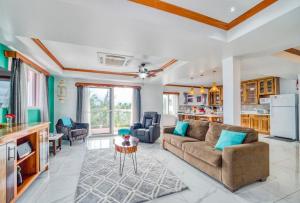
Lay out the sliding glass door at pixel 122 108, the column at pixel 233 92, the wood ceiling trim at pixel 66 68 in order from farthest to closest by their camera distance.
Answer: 1. the sliding glass door at pixel 122 108
2. the column at pixel 233 92
3. the wood ceiling trim at pixel 66 68

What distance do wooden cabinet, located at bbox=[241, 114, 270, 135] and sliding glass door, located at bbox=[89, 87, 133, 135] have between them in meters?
5.39

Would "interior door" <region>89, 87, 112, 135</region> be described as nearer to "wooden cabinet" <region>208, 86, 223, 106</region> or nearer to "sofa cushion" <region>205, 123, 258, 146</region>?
"sofa cushion" <region>205, 123, 258, 146</region>

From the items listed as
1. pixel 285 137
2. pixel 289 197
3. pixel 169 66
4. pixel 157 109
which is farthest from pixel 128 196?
pixel 285 137

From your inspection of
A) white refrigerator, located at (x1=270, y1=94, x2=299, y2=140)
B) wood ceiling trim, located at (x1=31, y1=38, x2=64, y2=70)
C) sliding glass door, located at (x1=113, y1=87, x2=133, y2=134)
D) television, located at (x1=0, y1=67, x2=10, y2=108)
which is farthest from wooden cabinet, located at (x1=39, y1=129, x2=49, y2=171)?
white refrigerator, located at (x1=270, y1=94, x2=299, y2=140)

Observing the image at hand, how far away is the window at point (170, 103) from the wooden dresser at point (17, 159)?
20.5ft

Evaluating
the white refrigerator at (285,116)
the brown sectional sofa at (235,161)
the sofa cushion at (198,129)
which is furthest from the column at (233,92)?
the white refrigerator at (285,116)

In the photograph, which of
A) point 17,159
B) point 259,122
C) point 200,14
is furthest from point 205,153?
point 259,122

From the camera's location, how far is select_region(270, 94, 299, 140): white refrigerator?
5.18 m

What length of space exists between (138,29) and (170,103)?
6.71 m

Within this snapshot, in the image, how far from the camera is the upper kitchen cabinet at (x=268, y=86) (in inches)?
246

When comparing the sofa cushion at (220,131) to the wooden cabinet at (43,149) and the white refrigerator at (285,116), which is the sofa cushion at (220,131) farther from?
the white refrigerator at (285,116)

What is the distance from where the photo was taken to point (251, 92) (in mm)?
7207

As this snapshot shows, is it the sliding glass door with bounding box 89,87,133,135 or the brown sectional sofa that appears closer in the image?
the brown sectional sofa

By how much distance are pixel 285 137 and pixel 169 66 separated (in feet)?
16.4
